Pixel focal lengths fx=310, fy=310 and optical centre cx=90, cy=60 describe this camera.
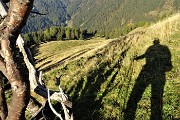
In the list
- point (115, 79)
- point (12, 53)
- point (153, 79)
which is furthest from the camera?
point (115, 79)

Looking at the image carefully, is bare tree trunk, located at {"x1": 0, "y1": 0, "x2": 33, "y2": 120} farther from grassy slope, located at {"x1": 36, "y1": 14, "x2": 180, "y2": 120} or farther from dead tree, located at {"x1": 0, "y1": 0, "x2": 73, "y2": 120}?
grassy slope, located at {"x1": 36, "y1": 14, "x2": 180, "y2": 120}

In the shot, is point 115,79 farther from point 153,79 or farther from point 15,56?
point 15,56

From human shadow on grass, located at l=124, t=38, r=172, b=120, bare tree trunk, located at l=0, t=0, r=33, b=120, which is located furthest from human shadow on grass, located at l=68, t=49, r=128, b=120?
bare tree trunk, located at l=0, t=0, r=33, b=120

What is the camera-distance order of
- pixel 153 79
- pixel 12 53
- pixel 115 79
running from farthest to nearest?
1. pixel 115 79
2. pixel 153 79
3. pixel 12 53

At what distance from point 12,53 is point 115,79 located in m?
12.3

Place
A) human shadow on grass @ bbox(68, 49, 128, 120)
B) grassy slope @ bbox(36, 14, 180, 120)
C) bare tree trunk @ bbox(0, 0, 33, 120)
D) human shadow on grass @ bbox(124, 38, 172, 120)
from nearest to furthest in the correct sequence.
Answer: bare tree trunk @ bbox(0, 0, 33, 120), human shadow on grass @ bbox(124, 38, 172, 120), grassy slope @ bbox(36, 14, 180, 120), human shadow on grass @ bbox(68, 49, 128, 120)

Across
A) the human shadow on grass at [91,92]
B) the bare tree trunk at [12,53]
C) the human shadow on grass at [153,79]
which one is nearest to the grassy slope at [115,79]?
the human shadow on grass at [91,92]

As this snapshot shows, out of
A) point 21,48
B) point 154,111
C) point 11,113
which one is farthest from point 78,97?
point 11,113

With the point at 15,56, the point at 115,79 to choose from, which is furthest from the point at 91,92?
the point at 15,56

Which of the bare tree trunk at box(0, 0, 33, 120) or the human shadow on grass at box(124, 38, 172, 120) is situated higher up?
the bare tree trunk at box(0, 0, 33, 120)

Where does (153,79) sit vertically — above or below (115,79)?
above

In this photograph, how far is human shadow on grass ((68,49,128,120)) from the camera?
573 inches

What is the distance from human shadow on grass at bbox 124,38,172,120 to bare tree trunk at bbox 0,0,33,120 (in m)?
7.67

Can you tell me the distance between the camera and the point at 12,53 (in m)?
6.00
